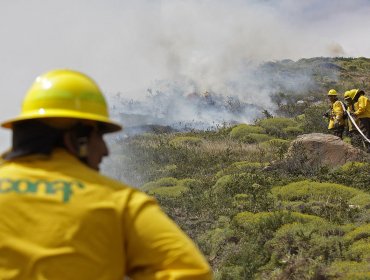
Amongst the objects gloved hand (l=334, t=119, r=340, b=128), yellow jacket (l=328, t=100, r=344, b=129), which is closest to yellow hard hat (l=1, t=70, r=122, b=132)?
yellow jacket (l=328, t=100, r=344, b=129)

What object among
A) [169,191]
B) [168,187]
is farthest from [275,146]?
[169,191]

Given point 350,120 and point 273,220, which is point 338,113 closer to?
point 350,120

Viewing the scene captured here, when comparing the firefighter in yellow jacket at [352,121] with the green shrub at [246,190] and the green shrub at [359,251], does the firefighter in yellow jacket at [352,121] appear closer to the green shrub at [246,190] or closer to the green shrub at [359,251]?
the green shrub at [246,190]

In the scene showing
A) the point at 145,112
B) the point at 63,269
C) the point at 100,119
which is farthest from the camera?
the point at 145,112

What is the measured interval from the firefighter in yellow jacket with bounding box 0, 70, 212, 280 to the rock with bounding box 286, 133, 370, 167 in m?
11.7

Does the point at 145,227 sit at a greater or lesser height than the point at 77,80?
lesser

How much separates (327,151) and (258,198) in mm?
4346

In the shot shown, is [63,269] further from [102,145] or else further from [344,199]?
[344,199]

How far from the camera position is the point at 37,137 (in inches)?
71.6

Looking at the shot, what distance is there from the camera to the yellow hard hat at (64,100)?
1.80m

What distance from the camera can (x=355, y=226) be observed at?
24.9ft

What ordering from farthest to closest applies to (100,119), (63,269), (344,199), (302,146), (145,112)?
(145,112) < (302,146) < (344,199) < (100,119) < (63,269)

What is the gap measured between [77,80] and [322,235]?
587 centimetres

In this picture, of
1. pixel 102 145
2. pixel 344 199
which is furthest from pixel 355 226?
pixel 102 145
